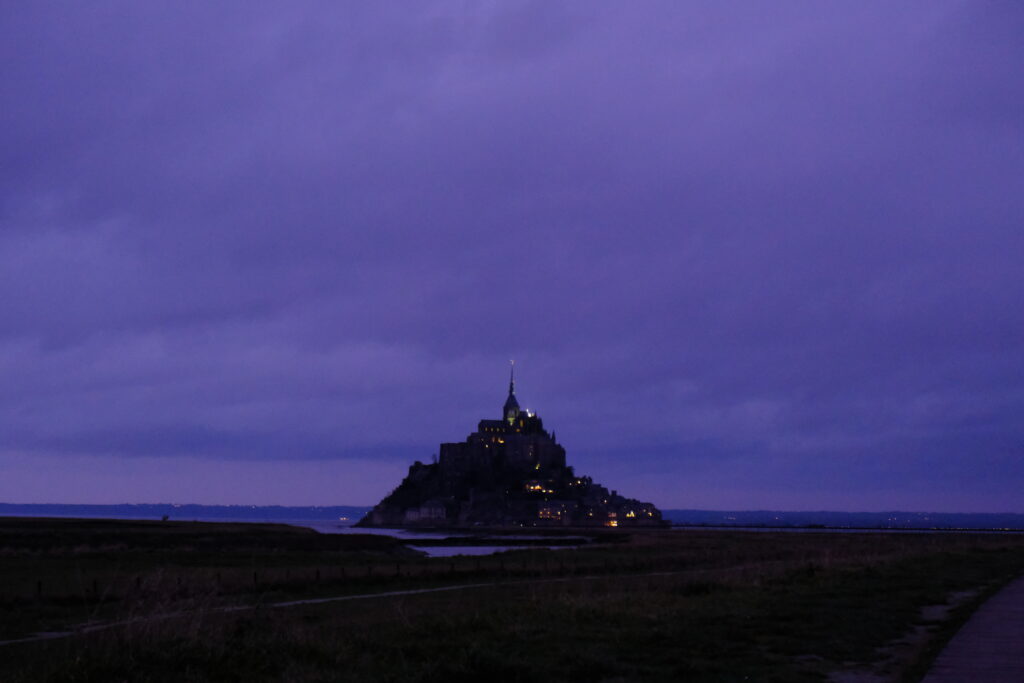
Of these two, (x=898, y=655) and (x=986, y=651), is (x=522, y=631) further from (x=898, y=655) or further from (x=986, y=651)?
(x=986, y=651)

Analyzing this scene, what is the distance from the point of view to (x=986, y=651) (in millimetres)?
14539

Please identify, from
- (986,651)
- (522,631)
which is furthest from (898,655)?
(522,631)

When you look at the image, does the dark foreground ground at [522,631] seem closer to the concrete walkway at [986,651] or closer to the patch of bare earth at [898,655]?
the patch of bare earth at [898,655]

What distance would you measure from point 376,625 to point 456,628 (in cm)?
387

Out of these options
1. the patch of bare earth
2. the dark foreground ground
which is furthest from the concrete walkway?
the patch of bare earth

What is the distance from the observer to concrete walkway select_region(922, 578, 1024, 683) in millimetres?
12242

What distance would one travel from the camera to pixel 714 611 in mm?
20844

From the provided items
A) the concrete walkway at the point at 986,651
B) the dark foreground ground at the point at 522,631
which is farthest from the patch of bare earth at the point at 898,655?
the concrete walkway at the point at 986,651

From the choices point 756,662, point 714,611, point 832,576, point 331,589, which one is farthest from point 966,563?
point 756,662

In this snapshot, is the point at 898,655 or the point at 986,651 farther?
the point at 898,655

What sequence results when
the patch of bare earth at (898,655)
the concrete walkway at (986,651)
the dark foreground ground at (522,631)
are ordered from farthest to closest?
Result: 1. the dark foreground ground at (522,631)
2. the patch of bare earth at (898,655)
3. the concrete walkway at (986,651)

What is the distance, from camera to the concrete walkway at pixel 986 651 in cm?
1224

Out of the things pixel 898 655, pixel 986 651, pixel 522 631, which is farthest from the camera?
pixel 522 631

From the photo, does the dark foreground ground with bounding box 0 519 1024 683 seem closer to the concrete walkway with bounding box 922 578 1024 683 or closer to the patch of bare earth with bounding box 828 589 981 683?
the patch of bare earth with bounding box 828 589 981 683
